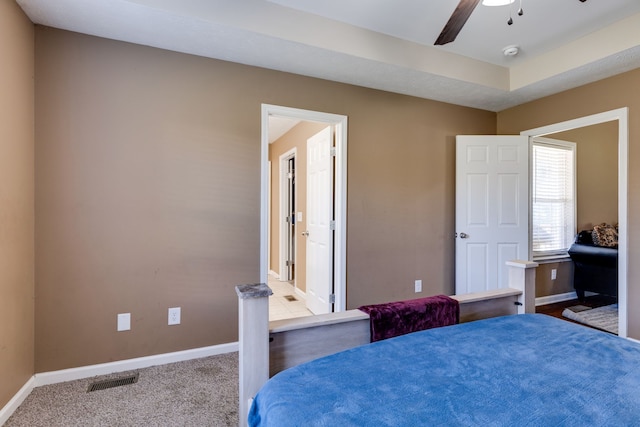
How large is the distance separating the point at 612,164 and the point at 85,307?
20.6ft

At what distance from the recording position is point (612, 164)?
4441mm

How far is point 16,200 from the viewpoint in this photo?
1.92m

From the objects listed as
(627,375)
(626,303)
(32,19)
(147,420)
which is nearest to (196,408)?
(147,420)

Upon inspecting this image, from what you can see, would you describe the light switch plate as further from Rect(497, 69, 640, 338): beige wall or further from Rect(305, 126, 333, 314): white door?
Rect(497, 69, 640, 338): beige wall

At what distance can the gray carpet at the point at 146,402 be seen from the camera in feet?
5.87

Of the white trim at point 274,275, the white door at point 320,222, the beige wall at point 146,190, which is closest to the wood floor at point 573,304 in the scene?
the beige wall at point 146,190

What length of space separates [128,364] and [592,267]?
16.4 feet

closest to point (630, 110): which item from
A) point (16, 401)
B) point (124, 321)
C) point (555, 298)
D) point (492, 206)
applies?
point (492, 206)

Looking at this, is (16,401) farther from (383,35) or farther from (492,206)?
(492,206)

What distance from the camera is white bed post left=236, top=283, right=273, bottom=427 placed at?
132cm

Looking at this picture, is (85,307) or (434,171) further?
(434,171)

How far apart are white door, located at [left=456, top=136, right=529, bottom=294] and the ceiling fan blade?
6.35 ft

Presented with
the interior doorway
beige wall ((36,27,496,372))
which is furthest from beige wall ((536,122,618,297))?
the interior doorway

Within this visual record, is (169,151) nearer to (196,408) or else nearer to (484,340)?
(196,408)
